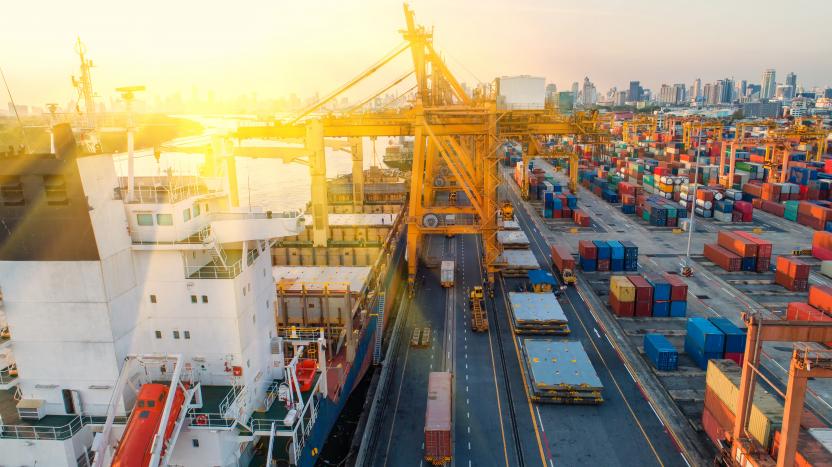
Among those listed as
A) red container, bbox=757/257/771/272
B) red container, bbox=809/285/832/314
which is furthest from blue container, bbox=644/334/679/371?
red container, bbox=757/257/771/272

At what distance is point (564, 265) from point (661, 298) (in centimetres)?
912

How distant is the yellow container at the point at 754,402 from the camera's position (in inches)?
671

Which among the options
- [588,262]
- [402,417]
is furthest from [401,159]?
[402,417]

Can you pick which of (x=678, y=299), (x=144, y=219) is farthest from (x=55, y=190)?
(x=678, y=299)

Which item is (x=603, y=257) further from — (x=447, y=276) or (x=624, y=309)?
(x=447, y=276)

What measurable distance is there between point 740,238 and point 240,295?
Result: 4593cm

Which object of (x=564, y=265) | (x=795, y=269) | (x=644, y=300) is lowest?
(x=644, y=300)

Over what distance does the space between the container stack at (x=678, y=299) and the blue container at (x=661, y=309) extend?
0.26 meters

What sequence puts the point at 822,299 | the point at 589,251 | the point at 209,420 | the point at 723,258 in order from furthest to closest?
the point at 723,258 → the point at 589,251 → the point at 822,299 → the point at 209,420

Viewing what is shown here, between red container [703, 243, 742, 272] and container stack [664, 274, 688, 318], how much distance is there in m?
12.6

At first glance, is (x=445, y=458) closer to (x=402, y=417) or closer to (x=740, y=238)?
(x=402, y=417)

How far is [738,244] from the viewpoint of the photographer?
1727 inches

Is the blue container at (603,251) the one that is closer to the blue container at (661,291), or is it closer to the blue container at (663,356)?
the blue container at (661,291)

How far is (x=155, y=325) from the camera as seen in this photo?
15.0 metres
